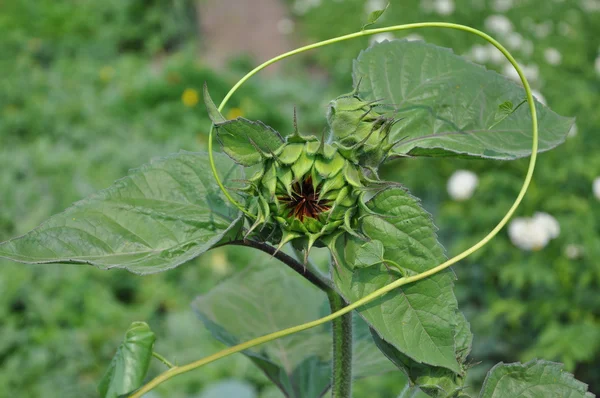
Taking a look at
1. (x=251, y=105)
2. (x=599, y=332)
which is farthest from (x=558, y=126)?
(x=251, y=105)

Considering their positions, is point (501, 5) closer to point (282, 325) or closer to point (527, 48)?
point (527, 48)

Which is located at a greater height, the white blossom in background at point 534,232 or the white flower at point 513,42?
the white flower at point 513,42

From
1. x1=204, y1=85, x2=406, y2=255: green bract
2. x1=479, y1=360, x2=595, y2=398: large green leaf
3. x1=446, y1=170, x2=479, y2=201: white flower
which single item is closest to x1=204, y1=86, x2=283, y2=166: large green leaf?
x1=204, y1=85, x2=406, y2=255: green bract

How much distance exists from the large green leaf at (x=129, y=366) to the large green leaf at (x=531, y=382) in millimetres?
240

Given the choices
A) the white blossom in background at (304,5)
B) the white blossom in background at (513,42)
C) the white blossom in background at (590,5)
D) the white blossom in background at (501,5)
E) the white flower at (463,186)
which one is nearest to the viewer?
the white flower at (463,186)

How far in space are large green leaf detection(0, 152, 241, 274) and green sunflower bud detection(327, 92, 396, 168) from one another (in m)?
0.09

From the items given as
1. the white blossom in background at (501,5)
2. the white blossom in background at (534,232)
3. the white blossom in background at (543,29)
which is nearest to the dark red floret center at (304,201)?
the white blossom in background at (534,232)

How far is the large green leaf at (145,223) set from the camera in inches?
18.4

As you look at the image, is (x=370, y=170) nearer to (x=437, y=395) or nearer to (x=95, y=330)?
(x=437, y=395)

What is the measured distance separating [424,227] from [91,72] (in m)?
3.41

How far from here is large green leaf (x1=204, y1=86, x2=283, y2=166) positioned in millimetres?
467

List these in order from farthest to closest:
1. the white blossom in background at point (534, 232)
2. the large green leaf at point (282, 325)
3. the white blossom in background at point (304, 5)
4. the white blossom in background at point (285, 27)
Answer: the white blossom in background at point (304, 5) → the white blossom in background at point (285, 27) → the white blossom in background at point (534, 232) → the large green leaf at point (282, 325)

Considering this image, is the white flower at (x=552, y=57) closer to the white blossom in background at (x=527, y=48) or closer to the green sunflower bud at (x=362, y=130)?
the white blossom in background at (x=527, y=48)

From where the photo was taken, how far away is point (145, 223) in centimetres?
51
